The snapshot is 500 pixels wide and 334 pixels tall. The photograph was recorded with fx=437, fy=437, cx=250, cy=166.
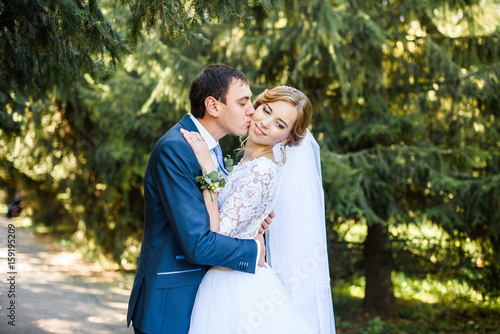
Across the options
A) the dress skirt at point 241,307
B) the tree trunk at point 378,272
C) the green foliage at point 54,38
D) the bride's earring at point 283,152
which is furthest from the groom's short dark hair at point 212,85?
the tree trunk at point 378,272

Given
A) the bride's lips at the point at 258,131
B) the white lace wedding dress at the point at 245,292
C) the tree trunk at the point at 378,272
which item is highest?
the bride's lips at the point at 258,131

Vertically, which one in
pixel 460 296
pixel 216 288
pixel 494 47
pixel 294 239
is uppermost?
pixel 494 47

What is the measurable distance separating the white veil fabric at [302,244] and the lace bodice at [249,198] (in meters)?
0.24

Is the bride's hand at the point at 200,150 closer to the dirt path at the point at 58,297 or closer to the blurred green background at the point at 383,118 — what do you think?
the blurred green background at the point at 383,118

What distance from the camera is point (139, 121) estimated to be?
559 centimetres

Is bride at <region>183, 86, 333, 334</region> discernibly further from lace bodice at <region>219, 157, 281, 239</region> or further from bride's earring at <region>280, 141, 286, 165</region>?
bride's earring at <region>280, 141, 286, 165</region>

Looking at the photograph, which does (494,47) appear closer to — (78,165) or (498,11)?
(498,11)

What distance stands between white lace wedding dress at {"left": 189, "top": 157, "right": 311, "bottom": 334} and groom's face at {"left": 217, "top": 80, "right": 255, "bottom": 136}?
0.88ft

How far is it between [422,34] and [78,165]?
23.2 ft

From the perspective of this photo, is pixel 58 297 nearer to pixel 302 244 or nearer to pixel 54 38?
pixel 54 38

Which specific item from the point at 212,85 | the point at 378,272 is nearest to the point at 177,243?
the point at 212,85

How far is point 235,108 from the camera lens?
2523mm

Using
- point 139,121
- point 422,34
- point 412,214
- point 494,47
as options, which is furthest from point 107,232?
point 494,47

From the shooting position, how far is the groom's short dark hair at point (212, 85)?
8.17ft
